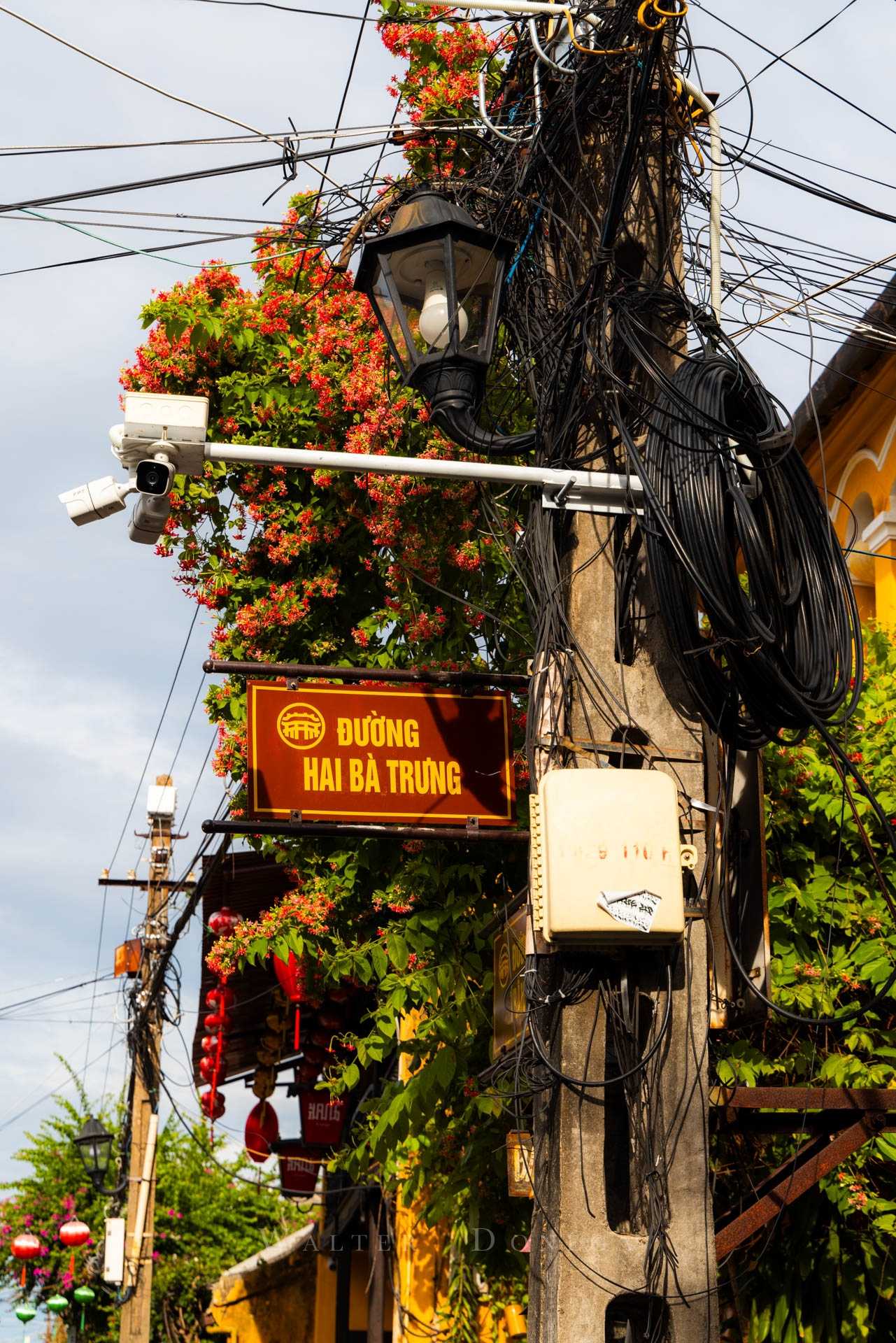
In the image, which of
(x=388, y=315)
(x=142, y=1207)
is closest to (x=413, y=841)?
(x=388, y=315)

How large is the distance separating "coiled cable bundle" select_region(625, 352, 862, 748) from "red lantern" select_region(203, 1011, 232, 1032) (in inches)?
380

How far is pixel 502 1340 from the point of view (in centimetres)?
1071

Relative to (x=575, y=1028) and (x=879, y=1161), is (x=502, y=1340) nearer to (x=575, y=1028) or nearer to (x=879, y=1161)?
(x=879, y=1161)

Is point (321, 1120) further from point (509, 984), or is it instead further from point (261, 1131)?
point (509, 984)

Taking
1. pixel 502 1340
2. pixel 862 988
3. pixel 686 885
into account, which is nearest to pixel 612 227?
pixel 686 885

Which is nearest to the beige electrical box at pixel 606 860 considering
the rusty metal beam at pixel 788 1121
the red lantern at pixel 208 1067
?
the rusty metal beam at pixel 788 1121

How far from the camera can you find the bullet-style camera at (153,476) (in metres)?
6.04

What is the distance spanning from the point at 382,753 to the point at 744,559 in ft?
6.73

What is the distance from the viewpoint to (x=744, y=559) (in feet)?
19.3

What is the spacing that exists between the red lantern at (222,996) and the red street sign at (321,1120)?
129cm

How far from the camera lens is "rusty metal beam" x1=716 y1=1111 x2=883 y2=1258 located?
6551 mm

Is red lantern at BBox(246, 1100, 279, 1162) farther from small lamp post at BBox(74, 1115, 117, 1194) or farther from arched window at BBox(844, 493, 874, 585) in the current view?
arched window at BBox(844, 493, 874, 585)

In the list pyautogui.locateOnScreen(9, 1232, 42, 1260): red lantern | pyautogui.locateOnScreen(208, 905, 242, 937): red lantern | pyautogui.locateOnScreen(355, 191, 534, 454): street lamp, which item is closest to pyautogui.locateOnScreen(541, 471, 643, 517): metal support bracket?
pyautogui.locateOnScreen(355, 191, 534, 454): street lamp

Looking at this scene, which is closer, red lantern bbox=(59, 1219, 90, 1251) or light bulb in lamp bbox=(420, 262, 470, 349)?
light bulb in lamp bbox=(420, 262, 470, 349)
